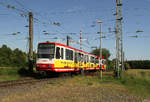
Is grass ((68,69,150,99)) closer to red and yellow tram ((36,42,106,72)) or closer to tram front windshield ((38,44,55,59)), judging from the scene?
red and yellow tram ((36,42,106,72))

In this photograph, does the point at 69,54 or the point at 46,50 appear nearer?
the point at 46,50

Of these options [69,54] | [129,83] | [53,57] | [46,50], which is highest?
[46,50]

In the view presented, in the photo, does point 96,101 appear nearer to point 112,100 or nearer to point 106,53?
point 112,100

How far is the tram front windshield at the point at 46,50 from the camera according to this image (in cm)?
1759

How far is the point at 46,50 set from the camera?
17.9 meters

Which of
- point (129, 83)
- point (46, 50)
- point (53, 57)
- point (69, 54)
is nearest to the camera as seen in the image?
point (129, 83)

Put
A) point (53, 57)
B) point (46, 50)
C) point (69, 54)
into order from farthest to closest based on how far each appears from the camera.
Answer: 1. point (69, 54)
2. point (46, 50)
3. point (53, 57)

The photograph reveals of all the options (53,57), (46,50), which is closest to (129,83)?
(53,57)

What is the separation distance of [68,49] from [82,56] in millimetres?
5400

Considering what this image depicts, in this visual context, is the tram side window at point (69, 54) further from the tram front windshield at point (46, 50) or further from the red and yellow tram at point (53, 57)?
the tram front windshield at point (46, 50)

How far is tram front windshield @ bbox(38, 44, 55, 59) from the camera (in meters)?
17.6

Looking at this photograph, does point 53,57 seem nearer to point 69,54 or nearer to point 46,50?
point 46,50

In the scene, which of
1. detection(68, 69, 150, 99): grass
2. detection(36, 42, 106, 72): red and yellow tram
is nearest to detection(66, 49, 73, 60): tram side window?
detection(36, 42, 106, 72): red and yellow tram

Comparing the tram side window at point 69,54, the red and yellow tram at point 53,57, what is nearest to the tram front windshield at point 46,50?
the red and yellow tram at point 53,57
